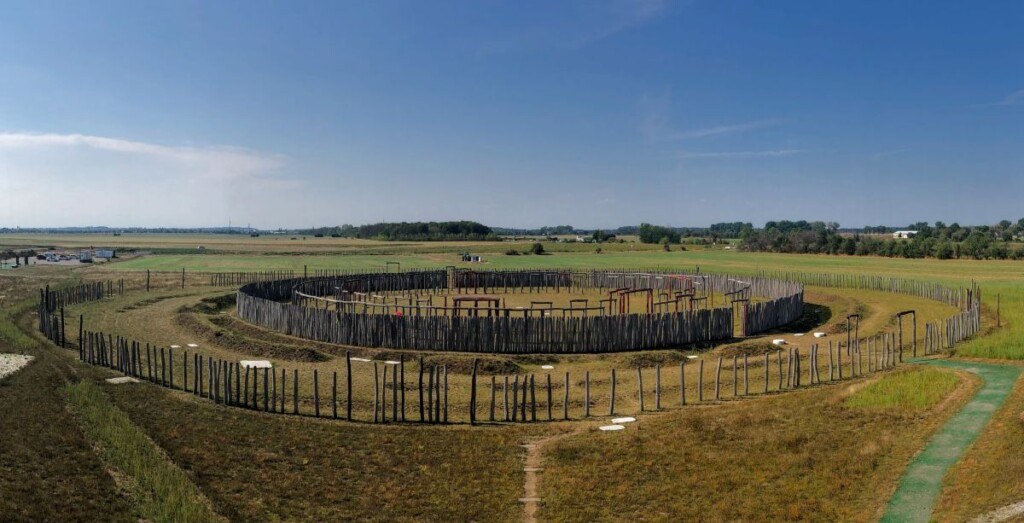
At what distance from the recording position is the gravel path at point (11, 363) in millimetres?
21947

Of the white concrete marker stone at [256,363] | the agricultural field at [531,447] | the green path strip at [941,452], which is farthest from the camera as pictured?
the white concrete marker stone at [256,363]

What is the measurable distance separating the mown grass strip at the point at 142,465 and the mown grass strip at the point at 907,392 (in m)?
15.7

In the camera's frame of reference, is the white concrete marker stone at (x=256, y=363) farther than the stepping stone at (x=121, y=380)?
Yes

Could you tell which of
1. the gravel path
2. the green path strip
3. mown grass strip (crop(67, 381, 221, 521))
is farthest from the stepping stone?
the green path strip

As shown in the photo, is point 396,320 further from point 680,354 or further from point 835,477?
point 835,477

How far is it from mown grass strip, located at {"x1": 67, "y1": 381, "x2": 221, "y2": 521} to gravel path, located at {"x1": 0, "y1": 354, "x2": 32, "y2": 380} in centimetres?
468

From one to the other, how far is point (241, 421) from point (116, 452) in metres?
3.46

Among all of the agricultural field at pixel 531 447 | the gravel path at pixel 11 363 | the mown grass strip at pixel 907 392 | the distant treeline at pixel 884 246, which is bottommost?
the agricultural field at pixel 531 447

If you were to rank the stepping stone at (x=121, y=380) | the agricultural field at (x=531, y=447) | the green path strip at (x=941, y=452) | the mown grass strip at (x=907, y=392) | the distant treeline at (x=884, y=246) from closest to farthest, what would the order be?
the green path strip at (x=941, y=452) < the agricultural field at (x=531, y=447) < the mown grass strip at (x=907, y=392) < the stepping stone at (x=121, y=380) < the distant treeline at (x=884, y=246)

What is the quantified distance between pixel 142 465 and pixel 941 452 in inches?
654

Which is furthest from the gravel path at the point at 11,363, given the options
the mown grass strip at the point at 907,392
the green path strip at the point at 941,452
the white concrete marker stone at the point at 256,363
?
the mown grass strip at the point at 907,392

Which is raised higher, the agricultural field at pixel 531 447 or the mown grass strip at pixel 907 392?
the mown grass strip at pixel 907 392

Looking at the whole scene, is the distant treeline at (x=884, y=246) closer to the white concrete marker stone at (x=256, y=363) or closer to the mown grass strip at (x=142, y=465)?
the white concrete marker stone at (x=256, y=363)

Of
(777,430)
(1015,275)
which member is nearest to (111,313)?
(777,430)
